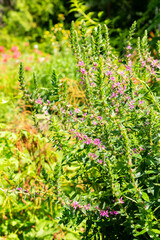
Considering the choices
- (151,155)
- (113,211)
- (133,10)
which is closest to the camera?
(151,155)

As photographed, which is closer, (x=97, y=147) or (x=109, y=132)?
(x=109, y=132)

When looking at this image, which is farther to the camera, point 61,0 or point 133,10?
point 61,0

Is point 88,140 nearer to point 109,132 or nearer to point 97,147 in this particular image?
point 97,147

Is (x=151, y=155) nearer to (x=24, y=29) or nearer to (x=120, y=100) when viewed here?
(x=120, y=100)

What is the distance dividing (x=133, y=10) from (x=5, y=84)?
20.7 ft

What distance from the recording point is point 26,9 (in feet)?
35.2

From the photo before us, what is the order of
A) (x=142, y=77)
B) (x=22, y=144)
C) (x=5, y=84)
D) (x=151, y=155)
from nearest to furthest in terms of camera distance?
(x=151, y=155) < (x=142, y=77) < (x=22, y=144) < (x=5, y=84)

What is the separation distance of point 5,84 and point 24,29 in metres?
6.47

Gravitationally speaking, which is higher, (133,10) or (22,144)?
(133,10)

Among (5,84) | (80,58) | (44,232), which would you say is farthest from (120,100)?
(5,84)

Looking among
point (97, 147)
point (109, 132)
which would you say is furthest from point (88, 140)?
point (109, 132)

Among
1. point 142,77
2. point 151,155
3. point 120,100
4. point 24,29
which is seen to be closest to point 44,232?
point 151,155

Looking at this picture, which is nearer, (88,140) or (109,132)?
(109,132)

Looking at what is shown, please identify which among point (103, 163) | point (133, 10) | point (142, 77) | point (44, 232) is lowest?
point (44, 232)
